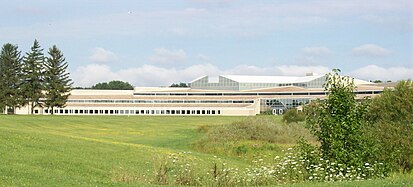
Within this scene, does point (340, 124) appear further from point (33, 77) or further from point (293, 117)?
point (33, 77)

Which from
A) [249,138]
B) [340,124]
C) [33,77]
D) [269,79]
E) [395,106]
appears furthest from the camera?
[269,79]

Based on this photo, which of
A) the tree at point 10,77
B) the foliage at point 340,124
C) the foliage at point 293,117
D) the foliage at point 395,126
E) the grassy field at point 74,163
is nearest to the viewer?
the grassy field at point 74,163

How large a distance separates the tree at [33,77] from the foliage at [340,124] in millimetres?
86716

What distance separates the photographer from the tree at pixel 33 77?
343 feet

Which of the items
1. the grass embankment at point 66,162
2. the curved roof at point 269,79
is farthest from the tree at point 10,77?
the grass embankment at point 66,162

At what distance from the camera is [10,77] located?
106m

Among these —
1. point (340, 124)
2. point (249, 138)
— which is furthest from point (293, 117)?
point (340, 124)

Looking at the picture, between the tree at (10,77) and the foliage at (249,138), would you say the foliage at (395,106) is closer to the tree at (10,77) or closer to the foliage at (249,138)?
the foliage at (249,138)

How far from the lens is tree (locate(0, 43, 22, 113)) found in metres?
104

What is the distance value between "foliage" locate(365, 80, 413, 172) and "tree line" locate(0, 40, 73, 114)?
7985 cm

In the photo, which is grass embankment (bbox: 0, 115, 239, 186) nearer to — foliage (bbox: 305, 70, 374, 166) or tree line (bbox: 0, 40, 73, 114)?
foliage (bbox: 305, 70, 374, 166)

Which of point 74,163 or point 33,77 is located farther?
point 33,77

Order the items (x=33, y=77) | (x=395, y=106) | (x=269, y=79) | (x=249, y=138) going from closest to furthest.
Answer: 1. (x=395, y=106)
2. (x=249, y=138)
3. (x=33, y=77)
4. (x=269, y=79)

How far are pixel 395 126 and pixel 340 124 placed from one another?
6.99 metres
